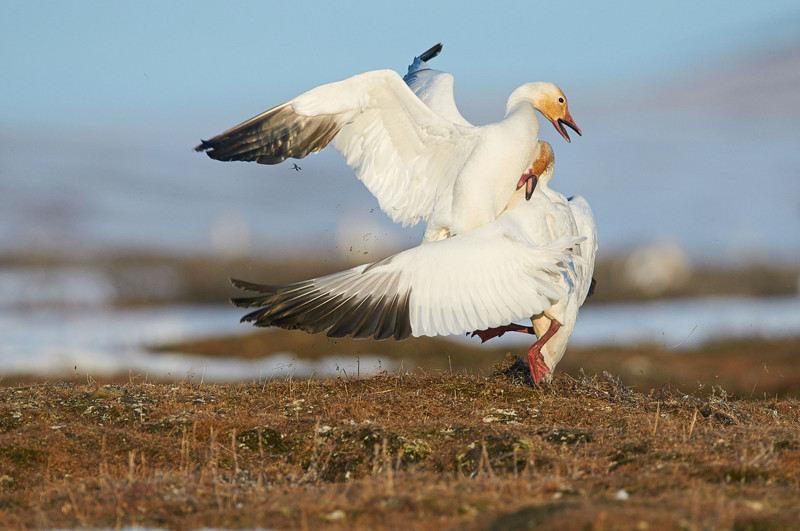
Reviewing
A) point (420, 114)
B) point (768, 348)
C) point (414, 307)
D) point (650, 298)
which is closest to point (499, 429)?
point (414, 307)

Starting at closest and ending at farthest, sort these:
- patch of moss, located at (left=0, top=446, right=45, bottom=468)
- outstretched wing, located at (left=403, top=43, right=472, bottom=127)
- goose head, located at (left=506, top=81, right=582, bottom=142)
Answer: patch of moss, located at (left=0, top=446, right=45, bottom=468) < goose head, located at (left=506, top=81, right=582, bottom=142) < outstretched wing, located at (left=403, top=43, right=472, bottom=127)

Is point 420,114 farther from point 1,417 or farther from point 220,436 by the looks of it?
point 1,417

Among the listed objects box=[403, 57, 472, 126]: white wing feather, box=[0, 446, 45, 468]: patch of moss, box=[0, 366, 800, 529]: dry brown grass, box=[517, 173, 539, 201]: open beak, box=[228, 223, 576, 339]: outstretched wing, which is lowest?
box=[0, 366, 800, 529]: dry brown grass

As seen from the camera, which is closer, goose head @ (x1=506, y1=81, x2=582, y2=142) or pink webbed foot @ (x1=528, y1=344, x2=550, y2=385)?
pink webbed foot @ (x1=528, y1=344, x2=550, y2=385)

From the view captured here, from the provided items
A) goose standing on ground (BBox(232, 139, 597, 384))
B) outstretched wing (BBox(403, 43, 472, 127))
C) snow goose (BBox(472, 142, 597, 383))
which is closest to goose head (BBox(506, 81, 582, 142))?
snow goose (BBox(472, 142, 597, 383))

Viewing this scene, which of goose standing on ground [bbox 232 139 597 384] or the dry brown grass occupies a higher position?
goose standing on ground [bbox 232 139 597 384]

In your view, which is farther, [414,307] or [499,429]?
[414,307]

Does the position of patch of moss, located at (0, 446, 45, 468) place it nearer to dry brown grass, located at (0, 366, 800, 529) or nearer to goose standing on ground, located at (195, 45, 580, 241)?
dry brown grass, located at (0, 366, 800, 529)

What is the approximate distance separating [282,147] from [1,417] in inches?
163

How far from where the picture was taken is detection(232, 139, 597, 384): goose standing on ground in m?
8.73

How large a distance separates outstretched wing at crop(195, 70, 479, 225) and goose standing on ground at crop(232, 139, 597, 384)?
159 cm

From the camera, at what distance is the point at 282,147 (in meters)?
10.5

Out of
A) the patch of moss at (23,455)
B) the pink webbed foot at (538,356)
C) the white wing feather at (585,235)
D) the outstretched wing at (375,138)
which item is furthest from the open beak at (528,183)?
the patch of moss at (23,455)

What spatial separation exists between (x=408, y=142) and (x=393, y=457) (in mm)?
4694
